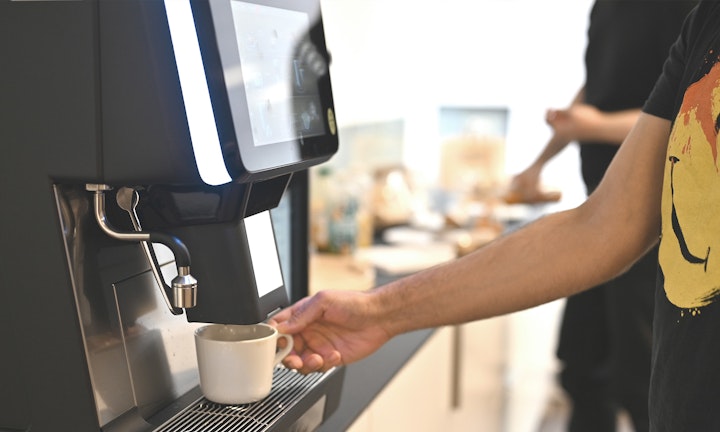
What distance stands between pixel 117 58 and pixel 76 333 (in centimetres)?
27

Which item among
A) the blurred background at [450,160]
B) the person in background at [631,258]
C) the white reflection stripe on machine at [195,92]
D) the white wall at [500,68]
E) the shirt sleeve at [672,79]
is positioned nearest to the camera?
the white reflection stripe on machine at [195,92]

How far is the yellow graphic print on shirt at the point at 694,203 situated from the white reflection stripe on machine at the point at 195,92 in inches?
18.5

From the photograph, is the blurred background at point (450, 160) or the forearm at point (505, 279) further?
the blurred background at point (450, 160)

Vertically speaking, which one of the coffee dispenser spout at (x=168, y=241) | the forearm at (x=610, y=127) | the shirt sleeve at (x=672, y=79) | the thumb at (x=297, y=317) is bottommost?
the thumb at (x=297, y=317)

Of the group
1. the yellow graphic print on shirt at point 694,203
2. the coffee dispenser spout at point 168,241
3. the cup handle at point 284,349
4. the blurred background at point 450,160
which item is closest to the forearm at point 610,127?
the blurred background at point 450,160

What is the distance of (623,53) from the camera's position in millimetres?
2008

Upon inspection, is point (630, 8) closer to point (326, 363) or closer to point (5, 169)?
point (326, 363)

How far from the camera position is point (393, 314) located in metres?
1.07

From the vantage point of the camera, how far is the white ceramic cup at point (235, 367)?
34.3 inches

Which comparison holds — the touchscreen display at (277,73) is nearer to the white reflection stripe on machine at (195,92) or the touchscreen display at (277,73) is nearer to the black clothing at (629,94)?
the white reflection stripe on machine at (195,92)

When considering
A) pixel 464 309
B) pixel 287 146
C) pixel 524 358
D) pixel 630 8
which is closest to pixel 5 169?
pixel 287 146

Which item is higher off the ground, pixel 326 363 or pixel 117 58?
pixel 117 58

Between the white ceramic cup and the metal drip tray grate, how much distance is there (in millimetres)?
11

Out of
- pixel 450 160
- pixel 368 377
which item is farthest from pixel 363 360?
pixel 450 160
